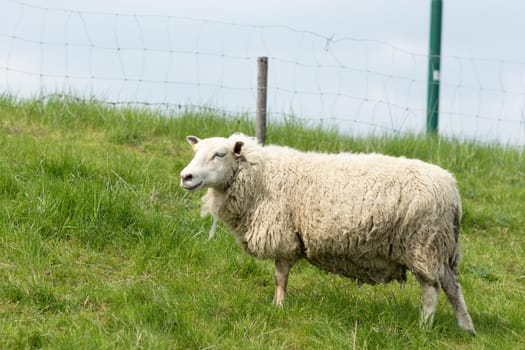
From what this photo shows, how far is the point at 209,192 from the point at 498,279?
9.03 feet

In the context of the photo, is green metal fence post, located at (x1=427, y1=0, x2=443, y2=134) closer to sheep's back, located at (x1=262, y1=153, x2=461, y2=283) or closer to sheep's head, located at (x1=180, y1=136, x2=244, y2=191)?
sheep's back, located at (x1=262, y1=153, x2=461, y2=283)

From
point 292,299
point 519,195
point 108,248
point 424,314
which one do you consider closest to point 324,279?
point 292,299

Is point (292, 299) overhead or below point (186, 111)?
below

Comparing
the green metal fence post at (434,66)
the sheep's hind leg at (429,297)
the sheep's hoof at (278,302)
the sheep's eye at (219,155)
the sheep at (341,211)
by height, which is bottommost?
the sheep's hoof at (278,302)

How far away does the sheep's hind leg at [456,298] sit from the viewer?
5.47 metres

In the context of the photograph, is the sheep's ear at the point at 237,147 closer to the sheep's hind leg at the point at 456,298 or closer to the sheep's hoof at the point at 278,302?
the sheep's hoof at the point at 278,302

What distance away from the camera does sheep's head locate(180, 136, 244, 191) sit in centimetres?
539

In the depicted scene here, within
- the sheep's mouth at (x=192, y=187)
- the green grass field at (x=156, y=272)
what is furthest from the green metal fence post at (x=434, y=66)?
the sheep's mouth at (x=192, y=187)

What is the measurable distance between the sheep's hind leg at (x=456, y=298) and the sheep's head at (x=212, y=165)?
161 cm

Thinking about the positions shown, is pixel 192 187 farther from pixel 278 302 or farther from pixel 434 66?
pixel 434 66

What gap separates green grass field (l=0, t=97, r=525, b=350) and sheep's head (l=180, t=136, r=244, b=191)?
73 cm

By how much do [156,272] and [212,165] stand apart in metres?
0.95

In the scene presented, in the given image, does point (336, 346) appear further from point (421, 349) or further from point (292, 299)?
point (292, 299)

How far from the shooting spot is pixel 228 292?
5707 millimetres
